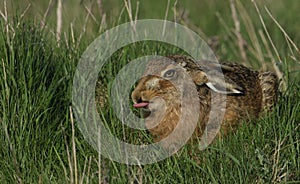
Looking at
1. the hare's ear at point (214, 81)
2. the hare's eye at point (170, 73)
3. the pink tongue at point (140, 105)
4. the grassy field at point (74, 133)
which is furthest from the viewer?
the hare's ear at point (214, 81)

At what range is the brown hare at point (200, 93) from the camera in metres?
4.48

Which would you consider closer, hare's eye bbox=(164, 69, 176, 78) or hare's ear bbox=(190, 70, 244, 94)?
hare's eye bbox=(164, 69, 176, 78)

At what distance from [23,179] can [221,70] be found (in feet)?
5.07

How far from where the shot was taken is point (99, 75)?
5000mm

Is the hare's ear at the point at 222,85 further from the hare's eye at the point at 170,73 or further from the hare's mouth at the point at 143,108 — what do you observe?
the hare's mouth at the point at 143,108

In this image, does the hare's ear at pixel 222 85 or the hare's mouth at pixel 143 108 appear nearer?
the hare's mouth at pixel 143 108

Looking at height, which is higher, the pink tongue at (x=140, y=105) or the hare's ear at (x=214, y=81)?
the hare's ear at (x=214, y=81)

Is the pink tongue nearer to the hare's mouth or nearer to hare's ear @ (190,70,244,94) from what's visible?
the hare's mouth

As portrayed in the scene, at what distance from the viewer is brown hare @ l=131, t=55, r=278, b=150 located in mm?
4477

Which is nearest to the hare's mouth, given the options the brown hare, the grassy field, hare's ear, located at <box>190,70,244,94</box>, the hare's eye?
the brown hare

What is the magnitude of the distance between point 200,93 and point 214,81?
0.41 ft

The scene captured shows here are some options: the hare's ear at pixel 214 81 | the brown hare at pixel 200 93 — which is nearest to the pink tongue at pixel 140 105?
the brown hare at pixel 200 93

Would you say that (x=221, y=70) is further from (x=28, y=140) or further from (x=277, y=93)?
(x=28, y=140)

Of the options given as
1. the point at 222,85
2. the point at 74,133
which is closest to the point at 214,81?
the point at 222,85
